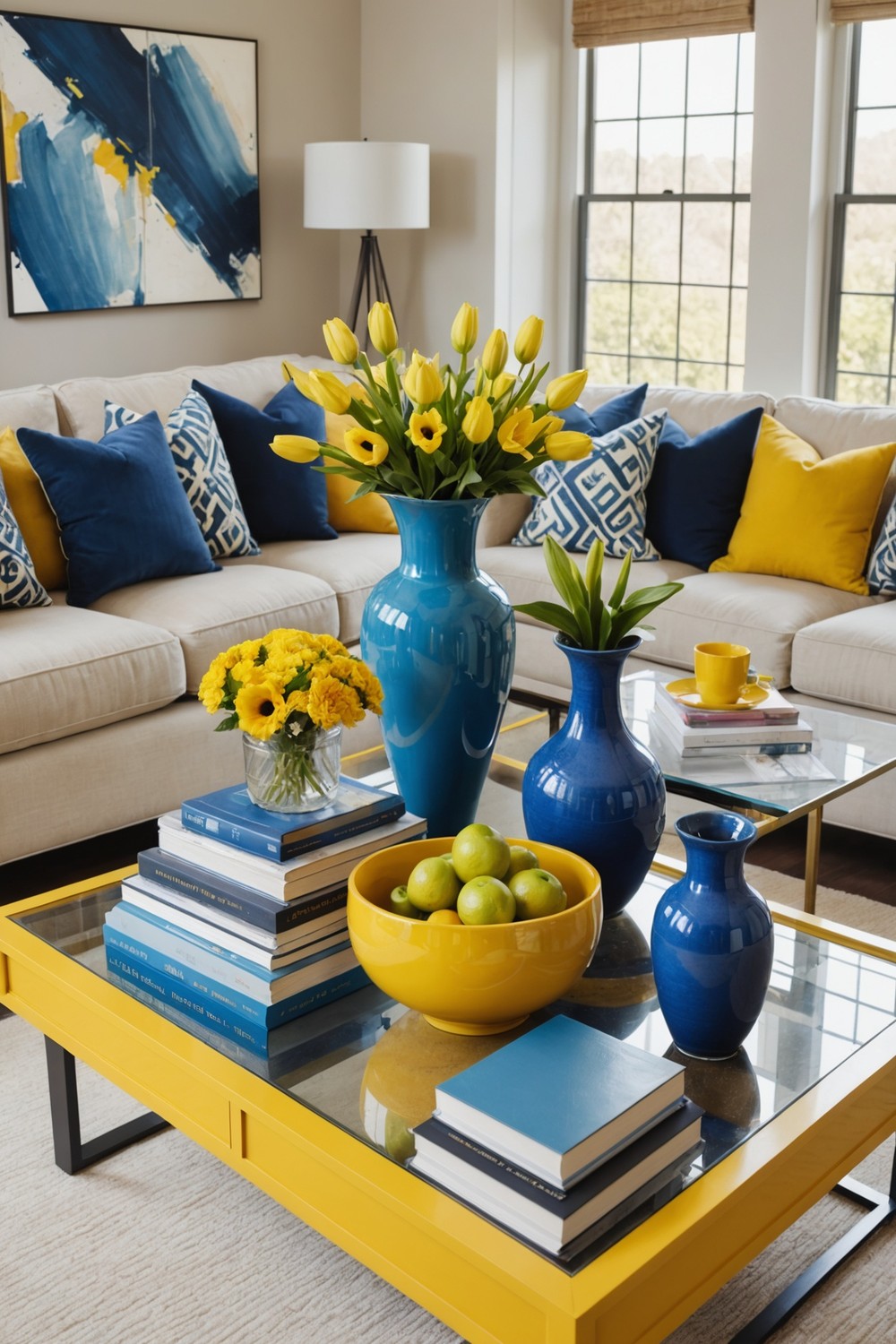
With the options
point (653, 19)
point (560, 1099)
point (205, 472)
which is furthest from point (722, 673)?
point (653, 19)

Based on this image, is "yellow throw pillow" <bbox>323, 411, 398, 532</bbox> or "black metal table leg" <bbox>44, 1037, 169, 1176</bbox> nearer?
"black metal table leg" <bbox>44, 1037, 169, 1176</bbox>

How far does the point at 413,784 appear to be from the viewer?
2.07 metres

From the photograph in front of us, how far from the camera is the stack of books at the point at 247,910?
5.40 ft

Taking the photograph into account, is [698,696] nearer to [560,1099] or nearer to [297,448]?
[297,448]

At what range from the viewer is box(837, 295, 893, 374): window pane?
181 inches

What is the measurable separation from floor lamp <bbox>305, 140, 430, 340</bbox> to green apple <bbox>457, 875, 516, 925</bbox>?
3.77m

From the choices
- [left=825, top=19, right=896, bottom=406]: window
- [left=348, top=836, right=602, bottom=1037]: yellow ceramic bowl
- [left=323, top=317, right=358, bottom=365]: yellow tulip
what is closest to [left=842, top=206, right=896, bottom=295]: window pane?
[left=825, top=19, right=896, bottom=406]: window

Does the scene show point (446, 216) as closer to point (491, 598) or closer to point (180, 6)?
point (180, 6)

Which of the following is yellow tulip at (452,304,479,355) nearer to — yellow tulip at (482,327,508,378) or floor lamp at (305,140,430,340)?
yellow tulip at (482,327,508,378)

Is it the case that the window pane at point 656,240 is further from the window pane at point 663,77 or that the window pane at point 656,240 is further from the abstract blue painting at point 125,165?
the abstract blue painting at point 125,165

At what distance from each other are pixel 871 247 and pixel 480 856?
3702 millimetres

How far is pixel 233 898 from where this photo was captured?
1672 mm

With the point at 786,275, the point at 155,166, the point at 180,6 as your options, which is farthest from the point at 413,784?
the point at 180,6

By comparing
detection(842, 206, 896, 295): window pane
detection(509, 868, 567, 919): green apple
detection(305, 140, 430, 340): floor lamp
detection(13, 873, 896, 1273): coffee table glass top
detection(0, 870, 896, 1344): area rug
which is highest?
detection(305, 140, 430, 340): floor lamp
